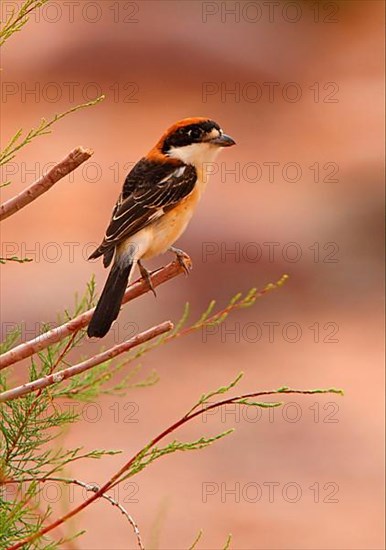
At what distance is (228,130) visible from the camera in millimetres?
14062

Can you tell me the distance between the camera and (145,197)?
10.4 ft

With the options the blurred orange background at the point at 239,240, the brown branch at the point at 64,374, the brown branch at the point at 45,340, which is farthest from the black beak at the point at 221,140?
the blurred orange background at the point at 239,240

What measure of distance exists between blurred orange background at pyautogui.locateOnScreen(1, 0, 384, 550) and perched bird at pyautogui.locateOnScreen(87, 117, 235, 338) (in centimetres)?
418

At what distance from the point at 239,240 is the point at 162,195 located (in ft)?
27.1

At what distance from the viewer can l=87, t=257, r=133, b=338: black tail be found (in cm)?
193

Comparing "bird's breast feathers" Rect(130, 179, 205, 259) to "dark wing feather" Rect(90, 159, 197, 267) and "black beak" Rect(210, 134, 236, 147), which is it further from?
"black beak" Rect(210, 134, 236, 147)

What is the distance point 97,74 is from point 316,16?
3.88 meters

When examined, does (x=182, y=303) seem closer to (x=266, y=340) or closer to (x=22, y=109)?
(x=266, y=340)

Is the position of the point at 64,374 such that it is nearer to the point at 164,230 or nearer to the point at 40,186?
the point at 40,186

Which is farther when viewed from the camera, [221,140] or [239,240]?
[239,240]

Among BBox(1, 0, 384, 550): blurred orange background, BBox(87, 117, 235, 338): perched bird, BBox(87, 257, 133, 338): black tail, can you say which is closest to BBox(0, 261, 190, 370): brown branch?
BBox(87, 257, 133, 338): black tail

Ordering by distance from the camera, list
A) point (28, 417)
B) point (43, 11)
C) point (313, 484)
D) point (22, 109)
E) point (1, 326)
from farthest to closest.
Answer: point (43, 11), point (22, 109), point (1, 326), point (313, 484), point (28, 417)

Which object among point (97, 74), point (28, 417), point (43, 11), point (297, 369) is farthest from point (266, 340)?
point (28, 417)

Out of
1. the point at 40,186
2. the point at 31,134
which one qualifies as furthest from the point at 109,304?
the point at 40,186
